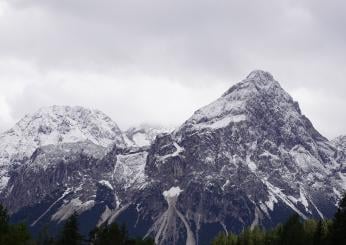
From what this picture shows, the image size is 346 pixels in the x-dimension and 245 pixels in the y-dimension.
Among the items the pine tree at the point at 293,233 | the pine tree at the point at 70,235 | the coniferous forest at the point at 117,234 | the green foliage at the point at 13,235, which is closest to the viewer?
the green foliage at the point at 13,235

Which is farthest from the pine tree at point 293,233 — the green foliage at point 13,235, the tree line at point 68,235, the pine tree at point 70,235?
the green foliage at point 13,235

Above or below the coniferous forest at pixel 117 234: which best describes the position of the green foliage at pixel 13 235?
below

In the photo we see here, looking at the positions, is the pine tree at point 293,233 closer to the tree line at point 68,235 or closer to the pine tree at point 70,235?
the tree line at point 68,235

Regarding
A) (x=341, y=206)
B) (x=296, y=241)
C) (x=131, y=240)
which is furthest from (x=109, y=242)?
(x=341, y=206)

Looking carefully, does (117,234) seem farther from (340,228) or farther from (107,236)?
(340,228)

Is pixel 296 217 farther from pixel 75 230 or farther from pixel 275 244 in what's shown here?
pixel 75 230

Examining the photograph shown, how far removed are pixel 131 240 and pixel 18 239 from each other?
282 ft

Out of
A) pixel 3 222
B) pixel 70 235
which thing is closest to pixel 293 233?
pixel 70 235

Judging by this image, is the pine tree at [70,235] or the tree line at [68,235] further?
the pine tree at [70,235]

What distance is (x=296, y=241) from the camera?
18038cm

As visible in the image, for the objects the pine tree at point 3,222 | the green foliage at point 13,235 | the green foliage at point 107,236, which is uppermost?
the green foliage at point 107,236

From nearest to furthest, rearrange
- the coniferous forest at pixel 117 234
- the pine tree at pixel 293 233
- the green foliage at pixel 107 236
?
1. the coniferous forest at pixel 117 234
2. the green foliage at pixel 107 236
3. the pine tree at pixel 293 233

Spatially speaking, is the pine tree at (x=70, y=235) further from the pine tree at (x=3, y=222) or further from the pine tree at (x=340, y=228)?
the pine tree at (x=340, y=228)

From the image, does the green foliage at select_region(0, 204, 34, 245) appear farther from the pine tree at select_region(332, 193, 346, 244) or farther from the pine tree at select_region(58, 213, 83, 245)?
the pine tree at select_region(332, 193, 346, 244)
